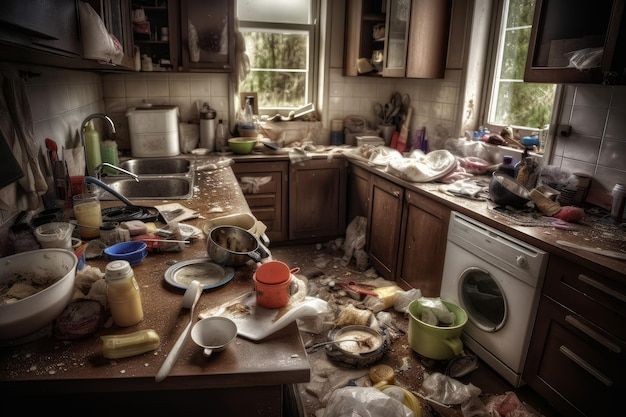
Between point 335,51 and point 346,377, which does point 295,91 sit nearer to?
point 335,51

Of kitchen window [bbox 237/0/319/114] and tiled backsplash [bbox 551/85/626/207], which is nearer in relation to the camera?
tiled backsplash [bbox 551/85/626/207]

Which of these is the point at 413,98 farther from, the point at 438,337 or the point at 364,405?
the point at 364,405

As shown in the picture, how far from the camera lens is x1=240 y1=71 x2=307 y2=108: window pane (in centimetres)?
387

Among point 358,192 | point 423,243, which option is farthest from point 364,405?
point 358,192

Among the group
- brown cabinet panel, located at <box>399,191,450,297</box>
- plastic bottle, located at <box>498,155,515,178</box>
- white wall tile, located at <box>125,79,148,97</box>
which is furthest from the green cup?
white wall tile, located at <box>125,79,148,97</box>

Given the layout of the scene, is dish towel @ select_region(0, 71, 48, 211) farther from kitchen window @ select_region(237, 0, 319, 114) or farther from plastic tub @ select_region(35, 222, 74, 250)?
kitchen window @ select_region(237, 0, 319, 114)

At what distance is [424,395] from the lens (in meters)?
2.02

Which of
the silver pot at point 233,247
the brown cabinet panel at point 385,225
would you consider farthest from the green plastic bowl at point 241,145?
the silver pot at point 233,247

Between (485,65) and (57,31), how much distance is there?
9.38 ft

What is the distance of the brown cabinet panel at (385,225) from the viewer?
2975 mm

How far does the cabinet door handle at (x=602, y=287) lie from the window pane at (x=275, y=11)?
322 centimetres

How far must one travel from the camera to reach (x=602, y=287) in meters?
1.59

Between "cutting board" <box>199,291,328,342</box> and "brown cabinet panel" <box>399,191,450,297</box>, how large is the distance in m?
1.52

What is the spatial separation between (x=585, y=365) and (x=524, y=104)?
1.81 meters
